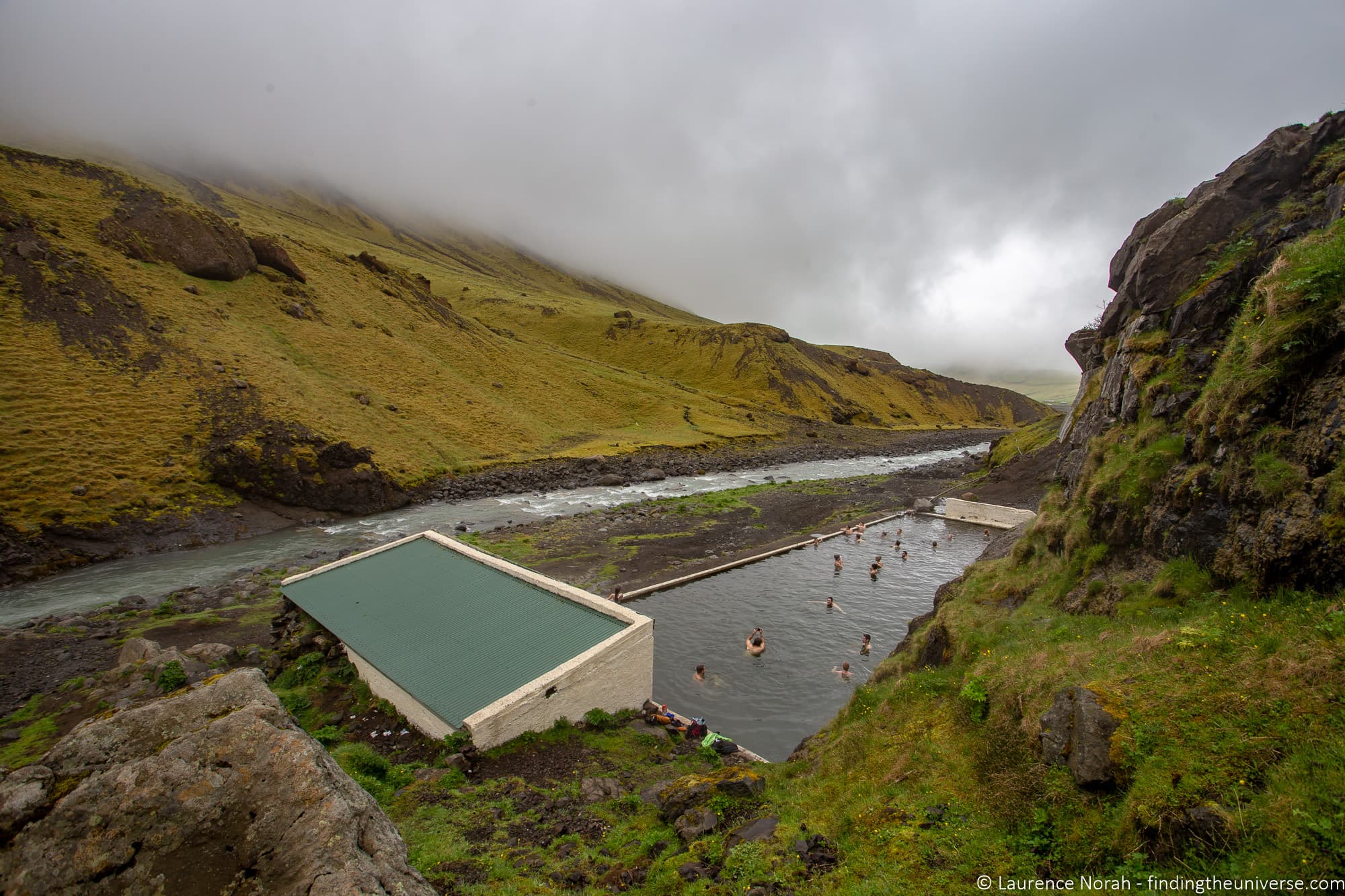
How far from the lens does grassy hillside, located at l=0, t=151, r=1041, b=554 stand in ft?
105

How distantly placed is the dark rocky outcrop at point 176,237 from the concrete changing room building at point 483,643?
53611 mm

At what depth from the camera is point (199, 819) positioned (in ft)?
15.5

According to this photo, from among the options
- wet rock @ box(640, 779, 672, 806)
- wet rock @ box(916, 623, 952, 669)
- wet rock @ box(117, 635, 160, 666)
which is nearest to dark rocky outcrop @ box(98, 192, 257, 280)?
wet rock @ box(117, 635, 160, 666)

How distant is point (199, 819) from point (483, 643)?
9.75m

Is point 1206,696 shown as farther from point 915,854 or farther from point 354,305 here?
point 354,305

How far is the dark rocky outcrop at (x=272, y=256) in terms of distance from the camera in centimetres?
6169

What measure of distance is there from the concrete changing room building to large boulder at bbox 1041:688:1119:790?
9.58 m

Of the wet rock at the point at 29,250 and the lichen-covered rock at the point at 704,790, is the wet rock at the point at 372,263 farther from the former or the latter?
the lichen-covered rock at the point at 704,790

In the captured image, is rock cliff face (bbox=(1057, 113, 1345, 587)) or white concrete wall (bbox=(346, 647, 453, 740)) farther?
white concrete wall (bbox=(346, 647, 453, 740))

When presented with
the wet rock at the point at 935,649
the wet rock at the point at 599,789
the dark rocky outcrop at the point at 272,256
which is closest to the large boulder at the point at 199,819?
the wet rock at the point at 599,789

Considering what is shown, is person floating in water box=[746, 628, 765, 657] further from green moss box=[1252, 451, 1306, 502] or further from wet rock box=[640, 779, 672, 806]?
green moss box=[1252, 451, 1306, 502]

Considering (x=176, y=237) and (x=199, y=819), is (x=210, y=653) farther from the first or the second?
(x=176, y=237)

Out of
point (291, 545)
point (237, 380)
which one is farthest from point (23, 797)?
point (237, 380)

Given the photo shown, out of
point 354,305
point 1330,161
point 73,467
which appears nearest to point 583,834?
point 1330,161
